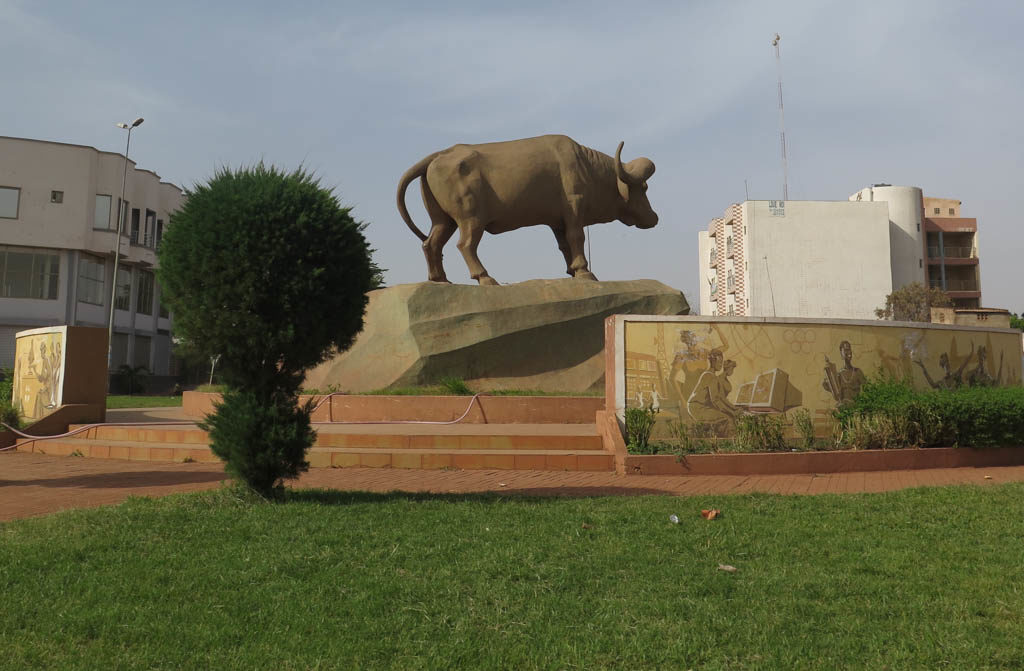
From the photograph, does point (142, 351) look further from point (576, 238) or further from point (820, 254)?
point (820, 254)

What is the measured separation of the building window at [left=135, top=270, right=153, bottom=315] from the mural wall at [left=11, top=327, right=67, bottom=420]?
92.7 ft

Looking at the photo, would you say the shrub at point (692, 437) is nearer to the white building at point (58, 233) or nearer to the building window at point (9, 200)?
the white building at point (58, 233)

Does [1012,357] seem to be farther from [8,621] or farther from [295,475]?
[8,621]

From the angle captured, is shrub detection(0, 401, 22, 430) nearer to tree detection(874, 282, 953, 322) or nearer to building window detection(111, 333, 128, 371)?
building window detection(111, 333, 128, 371)

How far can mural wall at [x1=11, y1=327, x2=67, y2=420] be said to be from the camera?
12938 millimetres

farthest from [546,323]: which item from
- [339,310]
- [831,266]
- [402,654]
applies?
[831,266]

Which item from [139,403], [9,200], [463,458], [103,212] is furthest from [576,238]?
[9,200]

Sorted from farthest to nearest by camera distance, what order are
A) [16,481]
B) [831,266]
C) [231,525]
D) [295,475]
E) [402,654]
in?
[831,266] → [16,481] → [295,475] → [231,525] → [402,654]

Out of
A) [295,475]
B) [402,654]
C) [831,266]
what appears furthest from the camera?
[831,266]

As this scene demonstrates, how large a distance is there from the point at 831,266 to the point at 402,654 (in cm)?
4620

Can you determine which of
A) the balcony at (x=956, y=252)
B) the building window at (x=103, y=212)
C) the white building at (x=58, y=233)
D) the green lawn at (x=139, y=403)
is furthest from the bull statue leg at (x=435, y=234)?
the balcony at (x=956, y=252)

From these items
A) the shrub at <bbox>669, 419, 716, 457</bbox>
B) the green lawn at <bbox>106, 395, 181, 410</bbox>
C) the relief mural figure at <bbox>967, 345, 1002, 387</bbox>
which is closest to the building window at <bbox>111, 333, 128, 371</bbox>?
the green lawn at <bbox>106, 395, 181, 410</bbox>

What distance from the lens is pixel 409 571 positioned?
4.07 metres

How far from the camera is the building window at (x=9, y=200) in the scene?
3328 cm
